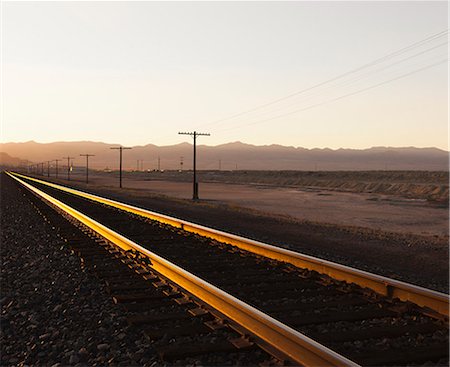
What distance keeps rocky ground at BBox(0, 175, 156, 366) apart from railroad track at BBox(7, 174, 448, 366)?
262 mm

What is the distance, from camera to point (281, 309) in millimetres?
5617

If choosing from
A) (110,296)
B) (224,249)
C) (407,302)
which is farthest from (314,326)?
(224,249)

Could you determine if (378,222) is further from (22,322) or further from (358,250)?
(22,322)

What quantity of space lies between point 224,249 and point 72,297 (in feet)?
13.9

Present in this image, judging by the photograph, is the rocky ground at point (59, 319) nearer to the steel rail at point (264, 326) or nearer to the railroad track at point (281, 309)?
the railroad track at point (281, 309)

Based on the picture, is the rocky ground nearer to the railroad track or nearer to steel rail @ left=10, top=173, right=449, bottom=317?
the railroad track

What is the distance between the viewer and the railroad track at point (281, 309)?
14.2 feet

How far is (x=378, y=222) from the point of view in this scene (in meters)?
23.9

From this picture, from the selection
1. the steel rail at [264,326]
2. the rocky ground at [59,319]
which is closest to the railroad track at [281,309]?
the steel rail at [264,326]

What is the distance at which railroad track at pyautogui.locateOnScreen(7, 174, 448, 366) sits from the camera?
14.2 ft

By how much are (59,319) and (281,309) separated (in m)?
2.79

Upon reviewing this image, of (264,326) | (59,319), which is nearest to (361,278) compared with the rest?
(264,326)

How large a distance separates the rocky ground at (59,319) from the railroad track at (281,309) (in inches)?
10.3

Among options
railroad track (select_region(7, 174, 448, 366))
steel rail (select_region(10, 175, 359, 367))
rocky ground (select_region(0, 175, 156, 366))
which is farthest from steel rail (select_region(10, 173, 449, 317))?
rocky ground (select_region(0, 175, 156, 366))
